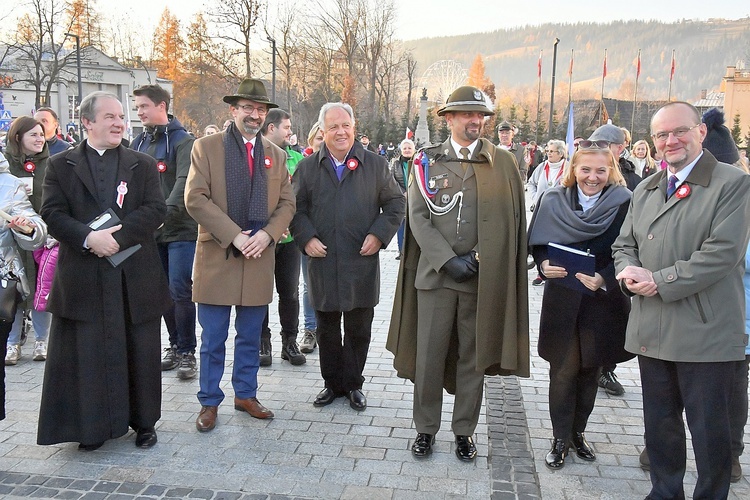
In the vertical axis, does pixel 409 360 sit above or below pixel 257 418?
above

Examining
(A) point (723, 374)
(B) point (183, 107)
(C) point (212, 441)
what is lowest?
(C) point (212, 441)

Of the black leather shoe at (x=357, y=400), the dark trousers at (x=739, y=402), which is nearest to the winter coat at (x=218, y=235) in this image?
the black leather shoe at (x=357, y=400)

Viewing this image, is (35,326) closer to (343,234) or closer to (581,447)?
(343,234)

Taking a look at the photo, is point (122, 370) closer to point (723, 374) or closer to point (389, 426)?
→ point (389, 426)

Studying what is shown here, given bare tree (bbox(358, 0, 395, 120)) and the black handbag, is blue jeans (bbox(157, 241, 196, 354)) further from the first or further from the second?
bare tree (bbox(358, 0, 395, 120))

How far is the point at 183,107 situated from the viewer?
6606cm

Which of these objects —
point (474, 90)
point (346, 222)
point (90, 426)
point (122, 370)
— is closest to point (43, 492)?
point (90, 426)

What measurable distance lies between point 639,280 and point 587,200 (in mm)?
889

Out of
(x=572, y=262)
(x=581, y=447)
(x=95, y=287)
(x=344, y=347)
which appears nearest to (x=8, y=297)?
(x=95, y=287)

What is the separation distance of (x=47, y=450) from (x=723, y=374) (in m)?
3.98

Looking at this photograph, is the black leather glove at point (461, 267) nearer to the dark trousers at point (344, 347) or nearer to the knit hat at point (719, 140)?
the dark trousers at point (344, 347)

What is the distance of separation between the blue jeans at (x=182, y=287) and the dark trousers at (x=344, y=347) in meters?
1.35

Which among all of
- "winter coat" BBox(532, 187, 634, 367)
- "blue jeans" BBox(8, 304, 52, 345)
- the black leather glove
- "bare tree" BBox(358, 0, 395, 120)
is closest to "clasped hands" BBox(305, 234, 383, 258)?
the black leather glove

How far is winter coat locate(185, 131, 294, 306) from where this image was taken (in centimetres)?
447
